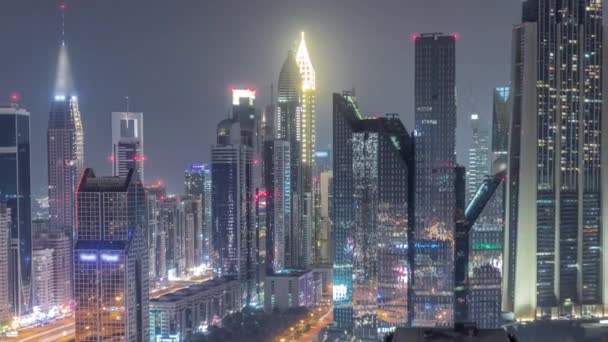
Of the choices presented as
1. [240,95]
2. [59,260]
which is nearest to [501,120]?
[240,95]

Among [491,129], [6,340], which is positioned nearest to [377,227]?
[491,129]

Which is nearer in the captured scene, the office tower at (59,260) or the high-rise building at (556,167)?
the high-rise building at (556,167)

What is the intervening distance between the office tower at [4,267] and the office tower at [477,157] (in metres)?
6.10

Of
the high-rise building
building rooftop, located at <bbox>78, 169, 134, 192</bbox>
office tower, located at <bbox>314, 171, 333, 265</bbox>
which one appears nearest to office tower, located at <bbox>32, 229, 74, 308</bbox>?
building rooftop, located at <bbox>78, 169, 134, 192</bbox>

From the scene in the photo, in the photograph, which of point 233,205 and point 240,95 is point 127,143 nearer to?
point 240,95

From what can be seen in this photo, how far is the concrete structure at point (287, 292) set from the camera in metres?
10.6

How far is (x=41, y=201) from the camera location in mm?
11711

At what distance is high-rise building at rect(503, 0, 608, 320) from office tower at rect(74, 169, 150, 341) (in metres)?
4.41

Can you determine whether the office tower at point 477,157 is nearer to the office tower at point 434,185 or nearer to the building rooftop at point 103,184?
the office tower at point 434,185

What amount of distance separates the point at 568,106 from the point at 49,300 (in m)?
7.70

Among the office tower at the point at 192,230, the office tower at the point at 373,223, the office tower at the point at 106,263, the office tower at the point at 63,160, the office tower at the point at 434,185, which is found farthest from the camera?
the office tower at the point at 192,230

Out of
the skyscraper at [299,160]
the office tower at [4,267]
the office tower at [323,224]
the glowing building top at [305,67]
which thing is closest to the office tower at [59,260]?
the office tower at [4,267]

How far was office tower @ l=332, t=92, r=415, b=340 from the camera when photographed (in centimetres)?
830

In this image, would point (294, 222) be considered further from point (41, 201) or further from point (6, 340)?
point (6, 340)
